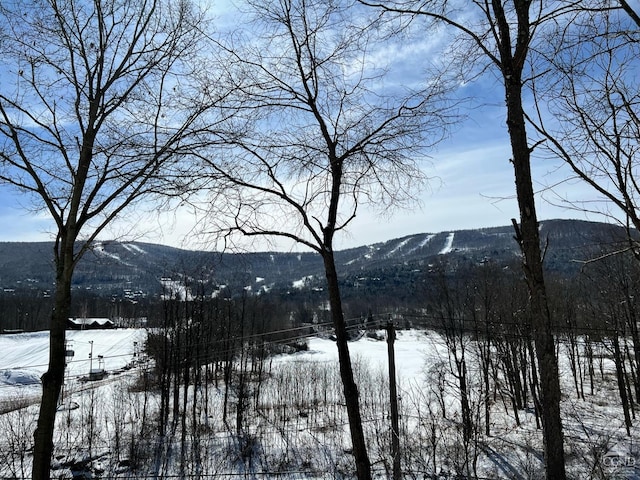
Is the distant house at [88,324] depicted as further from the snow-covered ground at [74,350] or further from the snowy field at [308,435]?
the snowy field at [308,435]

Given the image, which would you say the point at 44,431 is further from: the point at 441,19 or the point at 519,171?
the point at 441,19

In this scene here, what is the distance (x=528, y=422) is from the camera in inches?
1056

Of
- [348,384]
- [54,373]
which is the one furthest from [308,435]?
[54,373]

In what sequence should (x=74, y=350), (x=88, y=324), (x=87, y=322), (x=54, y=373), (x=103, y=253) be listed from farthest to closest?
1. (x=87, y=322)
2. (x=88, y=324)
3. (x=74, y=350)
4. (x=103, y=253)
5. (x=54, y=373)

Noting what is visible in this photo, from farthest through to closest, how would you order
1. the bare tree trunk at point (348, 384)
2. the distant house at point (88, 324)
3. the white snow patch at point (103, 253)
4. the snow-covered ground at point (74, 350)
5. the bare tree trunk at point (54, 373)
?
the distant house at point (88, 324) → the snow-covered ground at point (74, 350) → the bare tree trunk at point (348, 384) → the white snow patch at point (103, 253) → the bare tree trunk at point (54, 373)

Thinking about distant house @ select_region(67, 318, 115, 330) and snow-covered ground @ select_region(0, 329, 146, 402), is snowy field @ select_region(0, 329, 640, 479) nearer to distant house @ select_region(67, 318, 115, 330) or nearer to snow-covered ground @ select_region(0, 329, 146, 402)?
snow-covered ground @ select_region(0, 329, 146, 402)

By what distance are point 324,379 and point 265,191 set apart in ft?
127

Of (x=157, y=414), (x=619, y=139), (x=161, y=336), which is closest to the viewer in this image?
(x=619, y=139)

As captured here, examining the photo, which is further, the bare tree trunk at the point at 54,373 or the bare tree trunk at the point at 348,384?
the bare tree trunk at the point at 348,384

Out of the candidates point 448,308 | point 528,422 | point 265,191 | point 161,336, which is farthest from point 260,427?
point 265,191

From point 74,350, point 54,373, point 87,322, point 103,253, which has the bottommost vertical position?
point 74,350

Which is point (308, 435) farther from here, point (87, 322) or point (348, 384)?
point (87, 322)

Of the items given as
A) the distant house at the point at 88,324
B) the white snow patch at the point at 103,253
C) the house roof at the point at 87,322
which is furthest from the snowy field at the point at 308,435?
the house roof at the point at 87,322

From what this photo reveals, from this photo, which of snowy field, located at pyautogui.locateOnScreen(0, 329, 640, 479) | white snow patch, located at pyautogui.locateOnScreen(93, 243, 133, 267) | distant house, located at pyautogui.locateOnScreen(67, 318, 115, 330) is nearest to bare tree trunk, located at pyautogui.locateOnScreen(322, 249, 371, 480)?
snowy field, located at pyautogui.locateOnScreen(0, 329, 640, 479)
